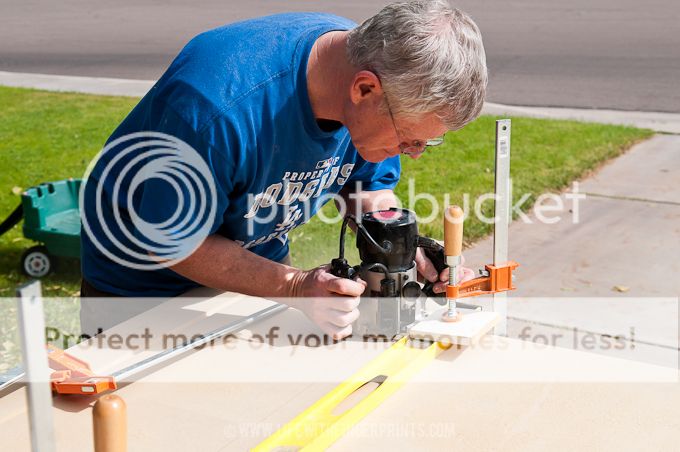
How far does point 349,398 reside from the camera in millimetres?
1535

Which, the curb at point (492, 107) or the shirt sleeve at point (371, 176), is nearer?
the shirt sleeve at point (371, 176)

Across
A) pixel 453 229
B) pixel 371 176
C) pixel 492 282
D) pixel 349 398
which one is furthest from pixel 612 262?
pixel 349 398

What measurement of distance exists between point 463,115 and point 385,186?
0.73 meters

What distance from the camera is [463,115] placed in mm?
1604

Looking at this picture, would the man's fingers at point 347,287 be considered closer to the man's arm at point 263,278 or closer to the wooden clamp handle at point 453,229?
the man's arm at point 263,278

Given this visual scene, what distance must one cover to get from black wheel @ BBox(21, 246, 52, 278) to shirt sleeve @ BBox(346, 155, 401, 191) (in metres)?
2.44

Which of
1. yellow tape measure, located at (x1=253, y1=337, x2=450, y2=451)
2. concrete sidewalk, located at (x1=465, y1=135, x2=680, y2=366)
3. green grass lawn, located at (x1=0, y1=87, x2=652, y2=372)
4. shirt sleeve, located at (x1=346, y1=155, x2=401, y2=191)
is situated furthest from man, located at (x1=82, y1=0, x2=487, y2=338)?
green grass lawn, located at (x1=0, y1=87, x2=652, y2=372)

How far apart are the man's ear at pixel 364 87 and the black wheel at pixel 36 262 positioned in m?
2.97

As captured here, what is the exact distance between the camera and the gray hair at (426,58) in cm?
150

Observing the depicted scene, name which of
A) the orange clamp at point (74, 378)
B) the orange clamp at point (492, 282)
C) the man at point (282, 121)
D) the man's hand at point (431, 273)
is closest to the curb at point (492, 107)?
the orange clamp at point (492, 282)

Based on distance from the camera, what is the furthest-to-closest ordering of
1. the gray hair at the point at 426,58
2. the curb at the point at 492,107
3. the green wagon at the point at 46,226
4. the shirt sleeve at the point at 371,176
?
the curb at the point at 492,107, the green wagon at the point at 46,226, the shirt sleeve at the point at 371,176, the gray hair at the point at 426,58

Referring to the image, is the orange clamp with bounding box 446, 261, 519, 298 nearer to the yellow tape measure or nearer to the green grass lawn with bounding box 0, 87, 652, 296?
the yellow tape measure

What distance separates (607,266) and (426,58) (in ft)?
9.31

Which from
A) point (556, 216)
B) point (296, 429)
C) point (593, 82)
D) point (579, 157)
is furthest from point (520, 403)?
point (593, 82)
